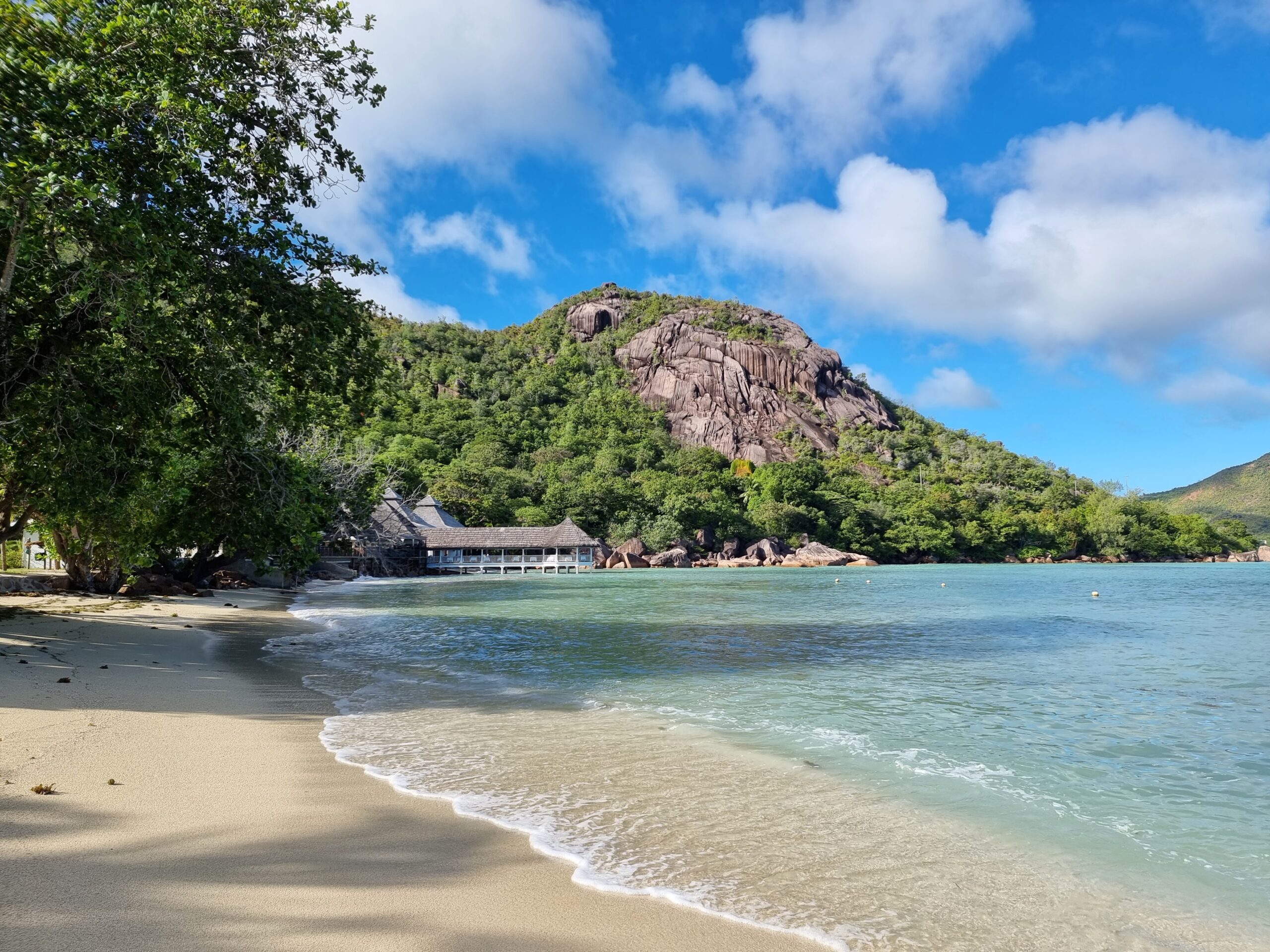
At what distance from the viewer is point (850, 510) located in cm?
8250

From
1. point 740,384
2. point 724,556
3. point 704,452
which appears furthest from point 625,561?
point 740,384

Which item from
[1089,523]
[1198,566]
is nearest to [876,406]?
[1089,523]

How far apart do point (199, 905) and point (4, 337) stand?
8.25m

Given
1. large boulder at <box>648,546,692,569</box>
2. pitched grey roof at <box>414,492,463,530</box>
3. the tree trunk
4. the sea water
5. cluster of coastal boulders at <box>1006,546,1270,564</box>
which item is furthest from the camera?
cluster of coastal boulders at <box>1006,546,1270,564</box>

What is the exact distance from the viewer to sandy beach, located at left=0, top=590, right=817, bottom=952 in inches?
108

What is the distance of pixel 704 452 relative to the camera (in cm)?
10050

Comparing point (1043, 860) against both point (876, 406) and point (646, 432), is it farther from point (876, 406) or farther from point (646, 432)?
point (876, 406)

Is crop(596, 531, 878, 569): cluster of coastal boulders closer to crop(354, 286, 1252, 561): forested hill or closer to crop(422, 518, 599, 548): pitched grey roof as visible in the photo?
crop(354, 286, 1252, 561): forested hill

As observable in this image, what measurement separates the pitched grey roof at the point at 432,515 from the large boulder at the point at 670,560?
19.7 meters

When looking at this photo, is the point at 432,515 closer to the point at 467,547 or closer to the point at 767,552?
the point at 467,547

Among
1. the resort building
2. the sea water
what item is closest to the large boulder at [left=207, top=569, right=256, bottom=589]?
the sea water

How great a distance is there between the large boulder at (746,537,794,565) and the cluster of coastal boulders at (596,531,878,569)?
5 cm

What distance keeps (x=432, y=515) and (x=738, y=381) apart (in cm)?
7312

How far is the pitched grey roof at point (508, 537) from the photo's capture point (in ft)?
175
